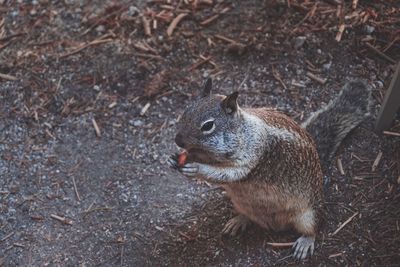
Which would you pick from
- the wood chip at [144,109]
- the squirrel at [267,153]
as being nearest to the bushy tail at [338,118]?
the squirrel at [267,153]

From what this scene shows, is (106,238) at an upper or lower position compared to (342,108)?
lower

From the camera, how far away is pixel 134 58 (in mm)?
4672

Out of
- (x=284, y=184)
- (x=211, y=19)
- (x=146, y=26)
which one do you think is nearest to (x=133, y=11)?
(x=146, y=26)

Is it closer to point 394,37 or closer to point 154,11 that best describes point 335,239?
point 394,37

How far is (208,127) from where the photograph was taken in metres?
3.11

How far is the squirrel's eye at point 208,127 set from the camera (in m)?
3.09

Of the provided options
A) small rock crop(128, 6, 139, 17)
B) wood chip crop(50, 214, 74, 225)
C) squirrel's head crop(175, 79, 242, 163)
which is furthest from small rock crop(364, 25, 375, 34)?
wood chip crop(50, 214, 74, 225)

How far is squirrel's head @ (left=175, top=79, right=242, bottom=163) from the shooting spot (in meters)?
3.09

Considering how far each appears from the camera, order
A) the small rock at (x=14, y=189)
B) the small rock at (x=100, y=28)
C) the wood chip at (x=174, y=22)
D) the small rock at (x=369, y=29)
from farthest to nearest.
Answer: the small rock at (x=100, y=28) → the wood chip at (x=174, y=22) → the small rock at (x=369, y=29) → the small rock at (x=14, y=189)

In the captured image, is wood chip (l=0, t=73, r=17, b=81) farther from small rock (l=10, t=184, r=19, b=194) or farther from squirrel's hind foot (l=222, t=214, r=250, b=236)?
squirrel's hind foot (l=222, t=214, r=250, b=236)

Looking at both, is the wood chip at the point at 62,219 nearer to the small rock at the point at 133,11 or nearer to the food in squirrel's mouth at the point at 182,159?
the food in squirrel's mouth at the point at 182,159

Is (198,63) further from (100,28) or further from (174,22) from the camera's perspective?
(100,28)

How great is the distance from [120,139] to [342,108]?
1593mm

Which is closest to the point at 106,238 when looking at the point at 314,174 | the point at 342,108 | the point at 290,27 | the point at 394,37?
the point at 314,174
